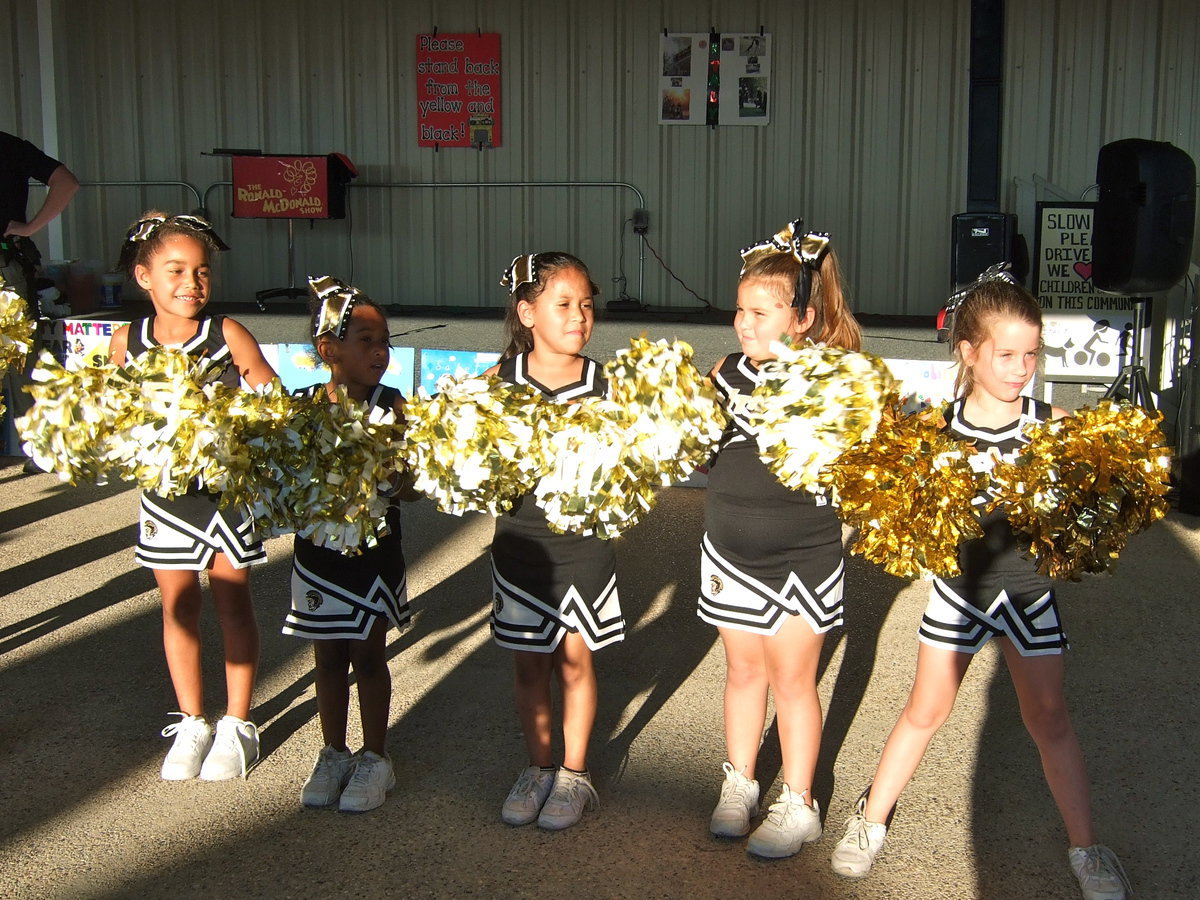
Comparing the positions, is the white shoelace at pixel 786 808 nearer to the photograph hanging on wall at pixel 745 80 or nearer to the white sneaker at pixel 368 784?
the white sneaker at pixel 368 784

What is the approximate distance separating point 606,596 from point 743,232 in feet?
29.8

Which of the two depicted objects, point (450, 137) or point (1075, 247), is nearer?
point (1075, 247)

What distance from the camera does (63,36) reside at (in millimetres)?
12547

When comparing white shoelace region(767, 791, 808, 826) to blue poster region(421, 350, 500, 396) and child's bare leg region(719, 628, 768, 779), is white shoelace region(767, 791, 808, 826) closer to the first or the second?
child's bare leg region(719, 628, 768, 779)

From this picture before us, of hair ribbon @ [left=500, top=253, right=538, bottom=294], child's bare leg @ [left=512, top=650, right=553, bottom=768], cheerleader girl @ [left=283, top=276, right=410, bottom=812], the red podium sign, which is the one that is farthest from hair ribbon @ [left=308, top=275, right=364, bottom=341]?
the red podium sign

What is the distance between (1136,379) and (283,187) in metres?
8.16

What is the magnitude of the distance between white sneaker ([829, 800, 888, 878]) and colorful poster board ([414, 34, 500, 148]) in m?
10.1

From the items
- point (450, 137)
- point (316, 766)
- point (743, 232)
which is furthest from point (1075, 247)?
point (316, 766)

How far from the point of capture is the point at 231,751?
11.6ft

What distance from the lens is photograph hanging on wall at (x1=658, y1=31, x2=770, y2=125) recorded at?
458 inches

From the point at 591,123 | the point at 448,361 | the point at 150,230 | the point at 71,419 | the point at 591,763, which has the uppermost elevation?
the point at 591,123

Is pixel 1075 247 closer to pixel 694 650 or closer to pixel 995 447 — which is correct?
pixel 694 650

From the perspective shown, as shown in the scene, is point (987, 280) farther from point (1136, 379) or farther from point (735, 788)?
point (1136, 379)

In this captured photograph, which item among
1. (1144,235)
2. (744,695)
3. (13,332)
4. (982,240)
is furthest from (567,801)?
(982,240)
